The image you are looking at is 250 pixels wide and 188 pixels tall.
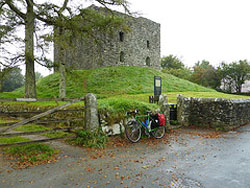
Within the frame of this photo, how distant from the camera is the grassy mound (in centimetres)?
2066

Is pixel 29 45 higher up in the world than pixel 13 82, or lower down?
higher up

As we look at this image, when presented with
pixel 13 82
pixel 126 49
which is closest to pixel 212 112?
pixel 126 49

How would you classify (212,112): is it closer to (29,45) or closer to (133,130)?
(133,130)

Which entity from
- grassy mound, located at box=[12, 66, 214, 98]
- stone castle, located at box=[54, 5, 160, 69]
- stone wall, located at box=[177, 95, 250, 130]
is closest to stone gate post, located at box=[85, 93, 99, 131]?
stone wall, located at box=[177, 95, 250, 130]

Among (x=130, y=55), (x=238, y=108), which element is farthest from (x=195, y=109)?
(x=130, y=55)

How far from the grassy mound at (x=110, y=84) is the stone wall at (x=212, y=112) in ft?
30.9

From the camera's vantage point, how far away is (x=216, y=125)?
9953 millimetres

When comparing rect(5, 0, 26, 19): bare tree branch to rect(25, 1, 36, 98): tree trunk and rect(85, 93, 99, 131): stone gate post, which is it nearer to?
rect(25, 1, 36, 98): tree trunk

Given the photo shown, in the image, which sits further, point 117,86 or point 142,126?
point 117,86

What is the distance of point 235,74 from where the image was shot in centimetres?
3838

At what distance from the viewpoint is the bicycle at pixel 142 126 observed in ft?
23.6

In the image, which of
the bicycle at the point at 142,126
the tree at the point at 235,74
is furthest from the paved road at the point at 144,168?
the tree at the point at 235,74

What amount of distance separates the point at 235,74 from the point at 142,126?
1468 inches

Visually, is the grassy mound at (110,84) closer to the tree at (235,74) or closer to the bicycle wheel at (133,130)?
the bicycle wheel at (133,130)
